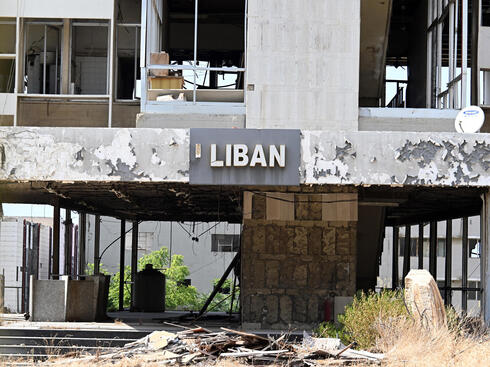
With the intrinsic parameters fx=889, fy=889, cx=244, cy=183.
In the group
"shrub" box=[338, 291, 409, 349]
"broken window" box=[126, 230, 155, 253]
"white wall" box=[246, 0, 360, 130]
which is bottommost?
"broken window" box=[126, 230, 155, 253]

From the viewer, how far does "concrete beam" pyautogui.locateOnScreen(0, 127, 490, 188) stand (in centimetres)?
1822

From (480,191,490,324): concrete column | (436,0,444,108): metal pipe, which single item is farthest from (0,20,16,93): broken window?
(480,191,490,324): concrete column

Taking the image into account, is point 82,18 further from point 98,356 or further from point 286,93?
point 98,356

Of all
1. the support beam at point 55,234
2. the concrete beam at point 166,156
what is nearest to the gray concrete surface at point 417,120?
the concrete beam at point 166,156

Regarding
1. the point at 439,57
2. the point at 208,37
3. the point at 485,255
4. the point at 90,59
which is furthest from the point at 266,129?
the point at 208,37

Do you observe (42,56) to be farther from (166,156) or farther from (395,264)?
(395,264)

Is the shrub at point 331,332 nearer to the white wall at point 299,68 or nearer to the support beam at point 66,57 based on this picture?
the white wall at point 299,68

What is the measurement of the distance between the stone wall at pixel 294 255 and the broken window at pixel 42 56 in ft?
28.0

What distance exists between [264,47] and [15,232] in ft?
75.7

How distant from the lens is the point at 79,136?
18281mm

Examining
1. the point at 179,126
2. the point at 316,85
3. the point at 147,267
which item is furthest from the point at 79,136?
the point at 147,267

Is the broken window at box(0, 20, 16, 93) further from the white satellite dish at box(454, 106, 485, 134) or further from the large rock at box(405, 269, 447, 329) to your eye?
the large rock at box(405, 269, 447, 329)

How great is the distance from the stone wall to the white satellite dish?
11.7 ft

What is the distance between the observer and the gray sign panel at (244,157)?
18125 millimetres
